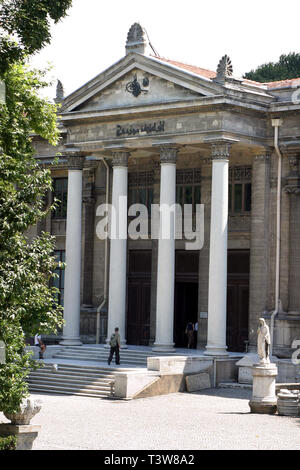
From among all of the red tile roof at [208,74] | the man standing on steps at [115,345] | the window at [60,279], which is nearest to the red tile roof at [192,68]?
the red tile roof at [208,74]

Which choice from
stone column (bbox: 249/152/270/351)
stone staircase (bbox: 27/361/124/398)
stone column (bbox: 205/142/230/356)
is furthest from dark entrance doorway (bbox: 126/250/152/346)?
stone column (bbox: 205/142/230/356)

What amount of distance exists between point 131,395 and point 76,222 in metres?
10.5

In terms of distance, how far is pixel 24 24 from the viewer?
767 inches

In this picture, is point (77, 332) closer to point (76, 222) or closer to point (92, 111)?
point (76, 222)

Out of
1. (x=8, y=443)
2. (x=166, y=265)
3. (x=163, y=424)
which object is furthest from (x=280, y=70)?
(x=8, y=443)

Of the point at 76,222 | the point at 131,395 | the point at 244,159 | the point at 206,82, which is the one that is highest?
the point at 206,82

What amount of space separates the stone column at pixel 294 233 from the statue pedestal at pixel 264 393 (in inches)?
305

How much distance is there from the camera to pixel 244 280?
4000 centimetres

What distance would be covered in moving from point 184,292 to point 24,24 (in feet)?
79.9

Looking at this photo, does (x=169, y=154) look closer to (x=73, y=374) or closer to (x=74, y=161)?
(x=74, y=161)

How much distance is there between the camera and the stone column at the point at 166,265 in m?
37.6

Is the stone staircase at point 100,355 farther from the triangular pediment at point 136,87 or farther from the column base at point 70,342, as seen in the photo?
the triangular pediment at point 136,87
